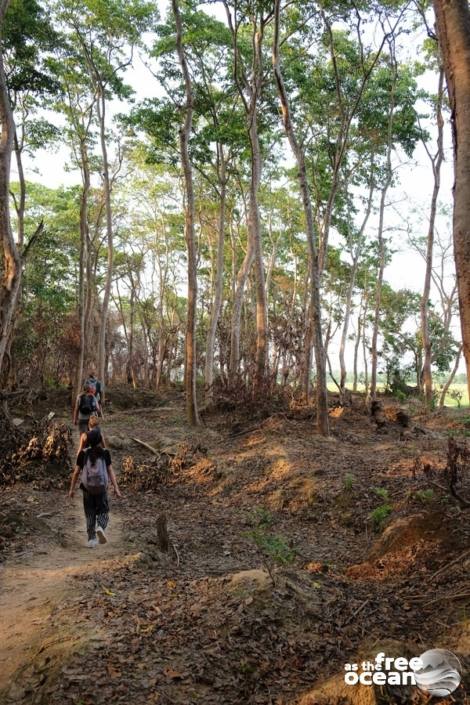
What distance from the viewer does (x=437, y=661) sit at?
9.42 feet

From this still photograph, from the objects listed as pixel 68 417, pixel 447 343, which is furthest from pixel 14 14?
pixel 447 343

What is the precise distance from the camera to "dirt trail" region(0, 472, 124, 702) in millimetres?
3529

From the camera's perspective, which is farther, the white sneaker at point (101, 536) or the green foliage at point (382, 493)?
the green foliage at point (382, 493)

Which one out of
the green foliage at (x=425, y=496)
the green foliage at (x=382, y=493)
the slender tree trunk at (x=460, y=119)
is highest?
the slender tree trunk at (x=460, y=119)

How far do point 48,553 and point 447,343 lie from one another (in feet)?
97.6

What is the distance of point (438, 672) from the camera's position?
2.78 meters

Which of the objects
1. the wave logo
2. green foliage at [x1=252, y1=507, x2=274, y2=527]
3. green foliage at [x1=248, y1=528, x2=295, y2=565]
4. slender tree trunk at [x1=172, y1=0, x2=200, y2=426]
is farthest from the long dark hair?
slender tree trunk at [x1=172, y1=0, x2=200, y2=426]

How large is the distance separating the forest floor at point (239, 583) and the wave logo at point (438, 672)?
7 centimetres

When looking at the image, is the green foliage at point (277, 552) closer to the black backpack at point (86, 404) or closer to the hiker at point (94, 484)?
the hiker at point (94, 484)

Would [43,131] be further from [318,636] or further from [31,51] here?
[318,636]

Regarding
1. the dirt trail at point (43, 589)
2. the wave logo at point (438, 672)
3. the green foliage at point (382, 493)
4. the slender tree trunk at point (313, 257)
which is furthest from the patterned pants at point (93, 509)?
the slender tree trunk at point (313, 257)

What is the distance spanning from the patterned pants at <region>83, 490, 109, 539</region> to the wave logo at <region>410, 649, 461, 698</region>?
4.50 metres

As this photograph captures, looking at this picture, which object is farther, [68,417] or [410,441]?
[68,417]

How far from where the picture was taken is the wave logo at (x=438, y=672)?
8.76ft
